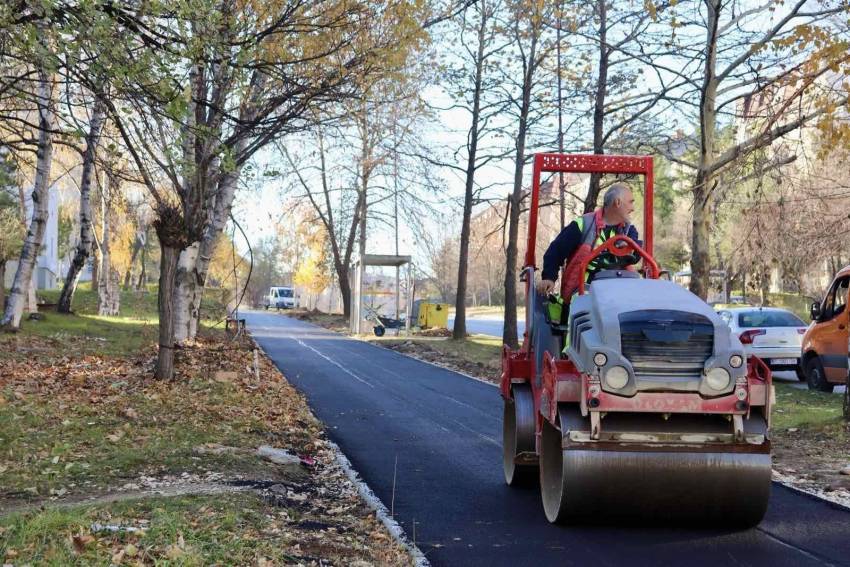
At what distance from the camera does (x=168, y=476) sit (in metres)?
8.02

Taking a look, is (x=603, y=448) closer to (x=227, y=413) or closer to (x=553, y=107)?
(x=227, y=413)

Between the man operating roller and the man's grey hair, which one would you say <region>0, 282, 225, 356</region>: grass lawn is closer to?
the man operating roller

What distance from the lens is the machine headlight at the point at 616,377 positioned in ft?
19.2

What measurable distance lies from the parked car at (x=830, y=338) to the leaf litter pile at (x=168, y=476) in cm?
990

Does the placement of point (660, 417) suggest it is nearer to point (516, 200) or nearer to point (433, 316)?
point (516, 200)

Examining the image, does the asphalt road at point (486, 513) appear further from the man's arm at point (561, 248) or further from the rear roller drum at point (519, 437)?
the man's arm at point (561, 248)

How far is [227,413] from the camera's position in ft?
38.6

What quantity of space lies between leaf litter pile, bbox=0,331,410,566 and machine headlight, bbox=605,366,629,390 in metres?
1.78

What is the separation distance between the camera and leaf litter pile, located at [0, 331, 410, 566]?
5473mm

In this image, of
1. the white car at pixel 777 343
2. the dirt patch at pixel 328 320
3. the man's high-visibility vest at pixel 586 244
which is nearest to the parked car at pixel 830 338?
the white car at pixel 777 343

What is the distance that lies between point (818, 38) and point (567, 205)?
39.0 feet

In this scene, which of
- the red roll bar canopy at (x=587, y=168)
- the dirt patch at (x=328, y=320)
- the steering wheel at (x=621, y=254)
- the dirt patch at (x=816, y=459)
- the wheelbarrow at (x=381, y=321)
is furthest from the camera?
the dirt patch at (x=328, y=320)

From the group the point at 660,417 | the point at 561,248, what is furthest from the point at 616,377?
the point at 561,248

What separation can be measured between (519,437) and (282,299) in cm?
8139
